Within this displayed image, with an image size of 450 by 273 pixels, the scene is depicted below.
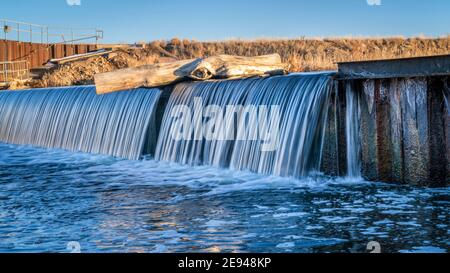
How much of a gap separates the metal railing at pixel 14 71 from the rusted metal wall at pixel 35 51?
1.26 ft

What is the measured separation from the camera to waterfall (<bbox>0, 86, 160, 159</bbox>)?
14680 millimetres

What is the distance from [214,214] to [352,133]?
126 inches

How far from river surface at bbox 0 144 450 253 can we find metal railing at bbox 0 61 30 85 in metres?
26.5

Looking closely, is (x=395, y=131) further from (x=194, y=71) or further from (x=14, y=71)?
(x=14, y=71)

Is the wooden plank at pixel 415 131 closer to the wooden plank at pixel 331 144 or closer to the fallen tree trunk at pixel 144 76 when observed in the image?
the wooden plank at pixel 331 144

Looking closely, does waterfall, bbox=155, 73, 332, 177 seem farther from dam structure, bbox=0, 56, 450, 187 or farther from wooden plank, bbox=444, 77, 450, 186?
wooden plank, bbox=444, 77, 450, 186

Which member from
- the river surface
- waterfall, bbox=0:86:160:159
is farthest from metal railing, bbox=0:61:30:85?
the river surface

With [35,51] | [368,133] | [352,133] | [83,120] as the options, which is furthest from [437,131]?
[35,51]

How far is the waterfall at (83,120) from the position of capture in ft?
48.2
